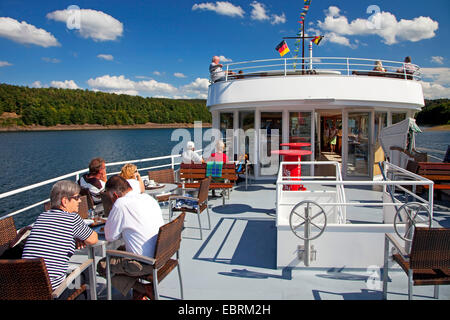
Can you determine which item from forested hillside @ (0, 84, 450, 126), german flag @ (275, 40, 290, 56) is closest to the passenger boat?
german flag @ (275, 40, 290, 56)

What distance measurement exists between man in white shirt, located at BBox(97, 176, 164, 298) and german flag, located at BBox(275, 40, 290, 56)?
7751 millimetres

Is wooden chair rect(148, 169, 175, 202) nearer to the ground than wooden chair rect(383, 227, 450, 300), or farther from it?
farther from it

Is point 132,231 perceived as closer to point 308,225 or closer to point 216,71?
point 308,225

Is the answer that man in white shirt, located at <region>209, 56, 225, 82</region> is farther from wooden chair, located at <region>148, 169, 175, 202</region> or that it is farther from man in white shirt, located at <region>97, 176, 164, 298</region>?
man in white shirt, located at <region>97, 176, 164, 298</region>

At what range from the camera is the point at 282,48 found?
29.8 ft

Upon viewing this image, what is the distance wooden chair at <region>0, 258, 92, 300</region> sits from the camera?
183 centimetres

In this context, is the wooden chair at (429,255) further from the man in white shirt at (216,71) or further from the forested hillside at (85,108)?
the forested hillside at (85,108)

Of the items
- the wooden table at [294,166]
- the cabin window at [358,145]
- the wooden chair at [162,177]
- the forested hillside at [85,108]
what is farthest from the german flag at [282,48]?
the forested hillside at [85,108]

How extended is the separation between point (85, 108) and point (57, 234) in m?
76.2

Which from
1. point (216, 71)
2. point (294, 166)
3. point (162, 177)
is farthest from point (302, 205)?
point (216, 71)

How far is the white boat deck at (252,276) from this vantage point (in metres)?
2.95

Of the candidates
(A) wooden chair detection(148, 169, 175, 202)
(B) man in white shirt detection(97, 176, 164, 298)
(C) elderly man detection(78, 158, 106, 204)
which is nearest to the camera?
(B) man in white shirt detection(97, 176, 164, 298)
